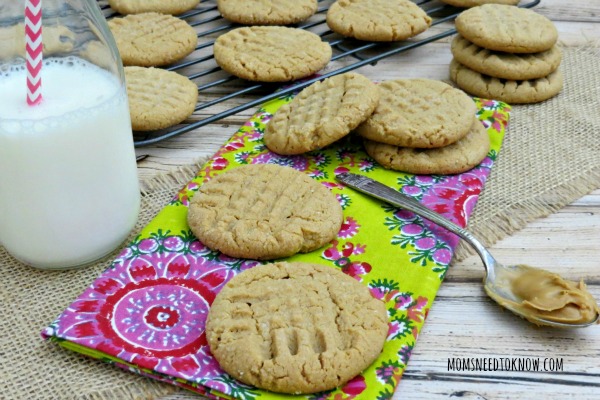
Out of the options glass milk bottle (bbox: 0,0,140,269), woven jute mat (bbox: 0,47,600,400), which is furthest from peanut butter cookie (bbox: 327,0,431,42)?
glass milk bottle (bbox: 0,0,140,269)

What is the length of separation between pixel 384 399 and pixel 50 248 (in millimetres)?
628

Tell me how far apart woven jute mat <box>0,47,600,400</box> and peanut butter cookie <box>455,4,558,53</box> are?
16cm

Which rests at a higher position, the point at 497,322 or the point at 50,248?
the point at 50,248

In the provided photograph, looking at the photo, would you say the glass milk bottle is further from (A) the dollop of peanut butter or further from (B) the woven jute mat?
(A) the dollop of peanut butter

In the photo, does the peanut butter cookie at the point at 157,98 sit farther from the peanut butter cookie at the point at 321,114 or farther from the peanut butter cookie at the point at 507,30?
the peanut butter cookie at the point at 507,30

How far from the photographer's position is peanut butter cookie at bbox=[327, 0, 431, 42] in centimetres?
207

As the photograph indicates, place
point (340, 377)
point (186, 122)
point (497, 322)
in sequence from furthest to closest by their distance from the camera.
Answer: point (186, 122)
point (497, 322)
point (340, 377)

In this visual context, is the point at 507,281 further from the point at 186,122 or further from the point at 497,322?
the point at 186,122

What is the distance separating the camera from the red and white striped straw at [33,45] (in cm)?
101

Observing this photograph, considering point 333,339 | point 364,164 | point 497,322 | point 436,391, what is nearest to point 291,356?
point 333,339

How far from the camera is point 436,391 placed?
1.07m

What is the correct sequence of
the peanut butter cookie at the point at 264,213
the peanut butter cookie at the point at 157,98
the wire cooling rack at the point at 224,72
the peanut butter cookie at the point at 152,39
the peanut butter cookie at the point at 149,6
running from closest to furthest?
the peanut butter cookie at the point at 264,213, the peanut butter cookie at the point at 157,98, the wire cooling rack at the point at 224,72, the peanut butter cookie at the point at 152,39, the peanut butter cookie at the point at 149,6

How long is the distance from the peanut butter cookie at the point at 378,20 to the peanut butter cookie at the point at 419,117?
0.44 metres

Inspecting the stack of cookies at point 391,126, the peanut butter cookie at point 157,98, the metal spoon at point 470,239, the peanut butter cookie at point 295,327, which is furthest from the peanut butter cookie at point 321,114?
the peanut butter cookie at point 295,327
